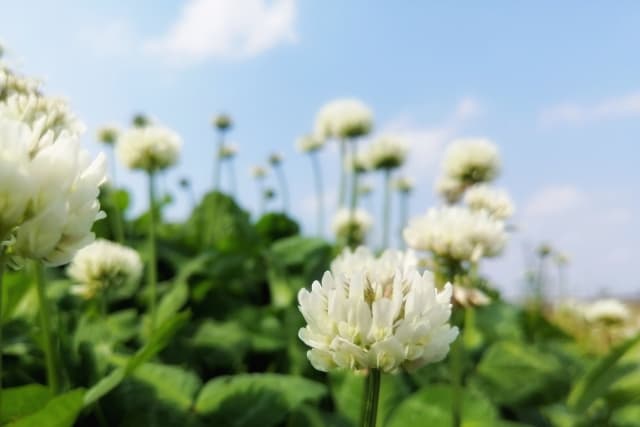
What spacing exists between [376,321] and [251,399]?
0.68m

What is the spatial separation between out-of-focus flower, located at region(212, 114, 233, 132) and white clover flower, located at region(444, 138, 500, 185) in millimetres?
1313

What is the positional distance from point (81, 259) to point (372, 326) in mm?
1151

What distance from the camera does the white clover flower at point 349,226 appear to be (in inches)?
118

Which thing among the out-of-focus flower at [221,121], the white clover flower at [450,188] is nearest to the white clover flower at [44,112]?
the white clover flower at [450,188]

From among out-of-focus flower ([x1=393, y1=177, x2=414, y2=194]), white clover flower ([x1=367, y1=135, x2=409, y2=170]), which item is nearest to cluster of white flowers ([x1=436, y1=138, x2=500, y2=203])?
white clover flower ([x1=367, y1=135, x2=409, y2=170])

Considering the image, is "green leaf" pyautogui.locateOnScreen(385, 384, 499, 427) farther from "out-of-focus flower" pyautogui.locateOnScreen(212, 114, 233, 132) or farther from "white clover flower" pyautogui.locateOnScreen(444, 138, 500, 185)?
"out-of-focus flower" pyautogui.locateOnScreen(212, 114, 233, 132)

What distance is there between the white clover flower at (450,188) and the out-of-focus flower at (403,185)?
134 cm

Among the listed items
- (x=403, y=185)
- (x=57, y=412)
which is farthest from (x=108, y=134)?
(x=57, y=412)

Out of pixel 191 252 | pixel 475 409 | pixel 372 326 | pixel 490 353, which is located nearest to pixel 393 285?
pixel 372 326

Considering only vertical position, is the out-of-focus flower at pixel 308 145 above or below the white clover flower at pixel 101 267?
above

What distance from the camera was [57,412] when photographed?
93 cm

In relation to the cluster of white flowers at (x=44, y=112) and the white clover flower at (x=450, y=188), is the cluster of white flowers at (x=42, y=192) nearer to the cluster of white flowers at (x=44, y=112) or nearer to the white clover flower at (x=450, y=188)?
the cluster of white flowers at (x=44, y=112)

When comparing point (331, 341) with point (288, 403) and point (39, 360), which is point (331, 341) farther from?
point (39, 360)

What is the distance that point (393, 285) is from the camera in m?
0.78
